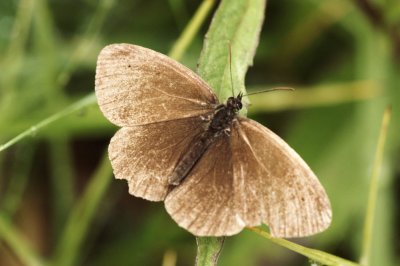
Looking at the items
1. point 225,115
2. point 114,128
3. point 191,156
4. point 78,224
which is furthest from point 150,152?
point 114,128

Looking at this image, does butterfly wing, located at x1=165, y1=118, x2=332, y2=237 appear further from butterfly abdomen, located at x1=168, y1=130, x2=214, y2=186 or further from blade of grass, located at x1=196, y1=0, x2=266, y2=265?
blade of grass, located at x1=196, y1=0, x2=266, y2=265

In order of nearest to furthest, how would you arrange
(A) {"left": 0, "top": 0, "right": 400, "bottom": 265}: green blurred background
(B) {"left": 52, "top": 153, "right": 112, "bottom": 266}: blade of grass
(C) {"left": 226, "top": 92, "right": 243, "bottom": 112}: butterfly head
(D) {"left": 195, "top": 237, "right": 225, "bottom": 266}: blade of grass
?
(D) {"left": 195, "top": 237, "right": 225, "bottom": 266}: blade of grass < (C) {"left": 226, "top": 92, "right": 243, "bottom": 112}: butterfly head < (B) {"left": 52, "top": 153, "right": 112, "bottom": 266}: blade of grass < (A) {"left": 0, "top": 0, "right": 400, "bottom": 265}: green blurred background

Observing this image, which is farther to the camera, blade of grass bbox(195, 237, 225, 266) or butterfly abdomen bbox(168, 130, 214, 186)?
butterfly abdomen bbox(168, 130, 214, 186)

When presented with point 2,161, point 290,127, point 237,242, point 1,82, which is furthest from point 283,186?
point 2,161

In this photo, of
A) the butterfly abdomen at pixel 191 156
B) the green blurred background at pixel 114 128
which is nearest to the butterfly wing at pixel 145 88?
the butterfly abdomen at pixel 191 156

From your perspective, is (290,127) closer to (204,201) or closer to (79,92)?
(79,92)

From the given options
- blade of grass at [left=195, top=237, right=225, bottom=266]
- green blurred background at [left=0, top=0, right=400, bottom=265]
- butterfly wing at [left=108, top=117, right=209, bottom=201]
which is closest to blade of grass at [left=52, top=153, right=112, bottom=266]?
green blurred background at [left=0, top=0, right=400, bottom=265]

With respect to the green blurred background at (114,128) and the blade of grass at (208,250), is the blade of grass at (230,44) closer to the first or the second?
the blade of grass at (208,250)

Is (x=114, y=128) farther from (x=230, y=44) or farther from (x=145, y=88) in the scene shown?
(x=230, y=44)
